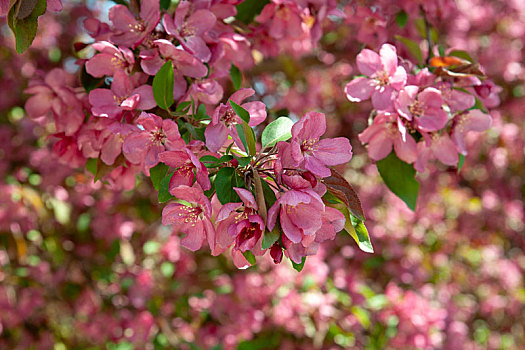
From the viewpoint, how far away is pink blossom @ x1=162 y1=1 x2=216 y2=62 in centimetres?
95

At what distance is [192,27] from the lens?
995 millimetres

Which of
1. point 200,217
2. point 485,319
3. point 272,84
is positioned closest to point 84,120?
point 200,217

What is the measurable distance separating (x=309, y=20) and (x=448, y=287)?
2823 millimetres

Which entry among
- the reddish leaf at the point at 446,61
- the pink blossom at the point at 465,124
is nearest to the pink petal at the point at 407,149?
the pink blossom at the point at 465,124

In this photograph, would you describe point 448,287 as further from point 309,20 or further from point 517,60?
point 309,20

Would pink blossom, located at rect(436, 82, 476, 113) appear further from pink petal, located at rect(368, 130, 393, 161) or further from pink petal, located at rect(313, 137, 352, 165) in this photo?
pink petal, located at rect(313, 137, 352, 165)

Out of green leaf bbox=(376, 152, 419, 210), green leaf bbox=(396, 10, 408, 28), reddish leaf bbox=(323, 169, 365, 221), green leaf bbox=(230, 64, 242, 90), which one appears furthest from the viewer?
green leaf bbox=(396, 10, 408, 28)

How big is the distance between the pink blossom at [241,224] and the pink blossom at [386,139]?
1.37ft

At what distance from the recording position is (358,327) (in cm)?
232

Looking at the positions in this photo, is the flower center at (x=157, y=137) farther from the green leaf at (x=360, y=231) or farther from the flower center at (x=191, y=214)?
the green leaf at (x=360, y=231)

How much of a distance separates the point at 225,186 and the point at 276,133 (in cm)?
14

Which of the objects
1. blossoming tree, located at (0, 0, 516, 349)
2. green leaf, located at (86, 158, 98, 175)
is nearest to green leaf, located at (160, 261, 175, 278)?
blossoming tree, located at (0, 0, 516, 349)

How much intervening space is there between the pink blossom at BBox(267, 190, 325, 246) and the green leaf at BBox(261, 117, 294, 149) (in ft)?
0.41

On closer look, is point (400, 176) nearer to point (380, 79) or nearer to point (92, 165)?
point (380, 79)
